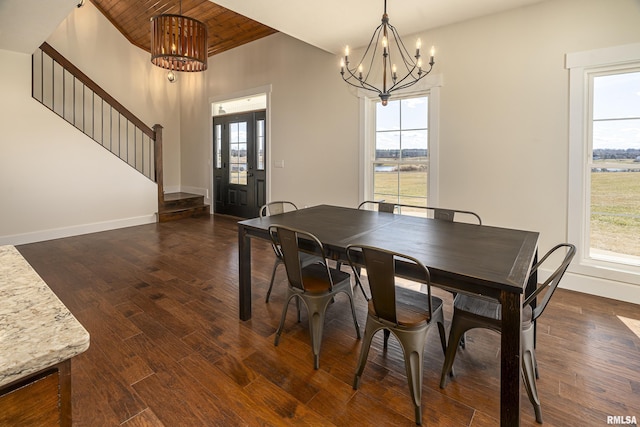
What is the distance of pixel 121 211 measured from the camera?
19.4 feet

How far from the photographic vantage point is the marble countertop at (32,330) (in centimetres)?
58

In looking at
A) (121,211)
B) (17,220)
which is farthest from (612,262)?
(17,220)

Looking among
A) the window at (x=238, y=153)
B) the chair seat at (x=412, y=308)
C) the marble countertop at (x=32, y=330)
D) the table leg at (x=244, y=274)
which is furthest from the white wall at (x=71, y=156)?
the chair seat at (x=412, y=308)

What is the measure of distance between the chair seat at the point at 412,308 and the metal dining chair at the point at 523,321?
144 mm

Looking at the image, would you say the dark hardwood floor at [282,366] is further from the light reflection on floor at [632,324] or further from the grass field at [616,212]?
the grass field at [616,212]

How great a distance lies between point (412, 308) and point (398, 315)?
4.9 inches

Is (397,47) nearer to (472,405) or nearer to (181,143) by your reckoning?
(472,405)

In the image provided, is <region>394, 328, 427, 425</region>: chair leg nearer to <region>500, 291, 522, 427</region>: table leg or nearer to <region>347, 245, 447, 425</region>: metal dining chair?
<region>347, 245, 447, 425</region>: metal dining chair

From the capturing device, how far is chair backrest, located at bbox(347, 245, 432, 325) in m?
1.63

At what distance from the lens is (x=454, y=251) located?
1902 millimetres

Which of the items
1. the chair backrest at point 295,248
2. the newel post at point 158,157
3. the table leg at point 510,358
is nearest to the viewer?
the table leg at point 510,358

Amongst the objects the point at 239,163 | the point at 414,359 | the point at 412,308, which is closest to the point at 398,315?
the point at 412,308

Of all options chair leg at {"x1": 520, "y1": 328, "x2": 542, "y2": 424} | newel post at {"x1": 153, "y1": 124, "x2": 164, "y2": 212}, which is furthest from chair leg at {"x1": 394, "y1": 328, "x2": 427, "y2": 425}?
newel post at {"x1": 153, "y1": 124, "x2": 164, "y2": 212}

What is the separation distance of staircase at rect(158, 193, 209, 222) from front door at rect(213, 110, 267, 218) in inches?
13.2
